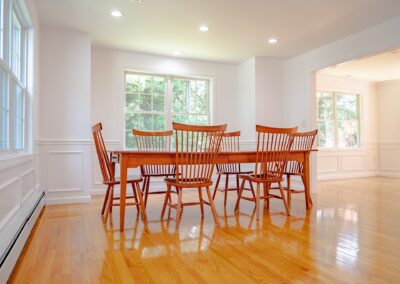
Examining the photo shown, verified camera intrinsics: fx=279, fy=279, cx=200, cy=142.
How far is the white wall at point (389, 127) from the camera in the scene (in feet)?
22.1

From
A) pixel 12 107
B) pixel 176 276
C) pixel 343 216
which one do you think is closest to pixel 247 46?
pixel 343 216

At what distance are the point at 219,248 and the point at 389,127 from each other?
6.72m

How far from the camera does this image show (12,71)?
245 centimetres

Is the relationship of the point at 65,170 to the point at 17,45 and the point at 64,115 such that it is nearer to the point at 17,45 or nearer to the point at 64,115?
the point at 64,115

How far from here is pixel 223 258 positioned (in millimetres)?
1857

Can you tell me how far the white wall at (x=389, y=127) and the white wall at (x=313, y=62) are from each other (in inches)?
127

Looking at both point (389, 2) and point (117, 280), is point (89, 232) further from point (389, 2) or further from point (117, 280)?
point (389, 2)

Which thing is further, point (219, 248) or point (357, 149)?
point (357, 149)

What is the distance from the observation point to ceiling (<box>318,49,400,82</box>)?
509cm

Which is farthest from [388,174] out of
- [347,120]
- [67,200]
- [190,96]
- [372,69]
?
[67,200]

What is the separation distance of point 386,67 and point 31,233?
6.56m

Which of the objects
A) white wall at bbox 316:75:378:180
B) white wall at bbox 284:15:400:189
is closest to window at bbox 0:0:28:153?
white wall at bbox 284:15:400:189

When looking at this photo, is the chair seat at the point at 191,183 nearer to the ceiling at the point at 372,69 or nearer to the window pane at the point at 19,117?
the window pane at the point at 19,117

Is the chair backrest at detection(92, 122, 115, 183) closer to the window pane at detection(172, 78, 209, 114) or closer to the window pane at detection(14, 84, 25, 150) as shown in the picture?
the window pane at detection(14, 84, 25, 150)
